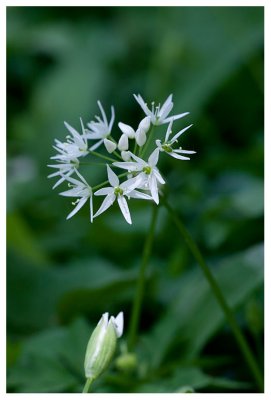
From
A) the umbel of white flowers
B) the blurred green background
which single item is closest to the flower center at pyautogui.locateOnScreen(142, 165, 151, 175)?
the umbel of white flowers

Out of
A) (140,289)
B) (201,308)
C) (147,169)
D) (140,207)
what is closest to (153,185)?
(147,169)

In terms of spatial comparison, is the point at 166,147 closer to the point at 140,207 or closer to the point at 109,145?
the point at 109,145

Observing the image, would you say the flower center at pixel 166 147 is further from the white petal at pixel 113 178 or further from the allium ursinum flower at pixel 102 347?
the allium ursinum flower at pixel 102 347

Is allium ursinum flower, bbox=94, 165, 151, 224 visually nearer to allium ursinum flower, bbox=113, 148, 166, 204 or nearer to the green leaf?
allium ursinum flower, bbox=113, 148, 166, 204

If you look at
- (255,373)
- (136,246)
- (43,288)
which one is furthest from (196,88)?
(255,373)

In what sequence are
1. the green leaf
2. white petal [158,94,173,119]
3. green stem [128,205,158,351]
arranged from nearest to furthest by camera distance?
white petal [158,94,173,119], green stem [128,205,158,351], the green leaf

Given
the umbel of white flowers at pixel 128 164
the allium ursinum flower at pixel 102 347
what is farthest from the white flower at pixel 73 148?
the allium ursinum flower at pixel 102 347
